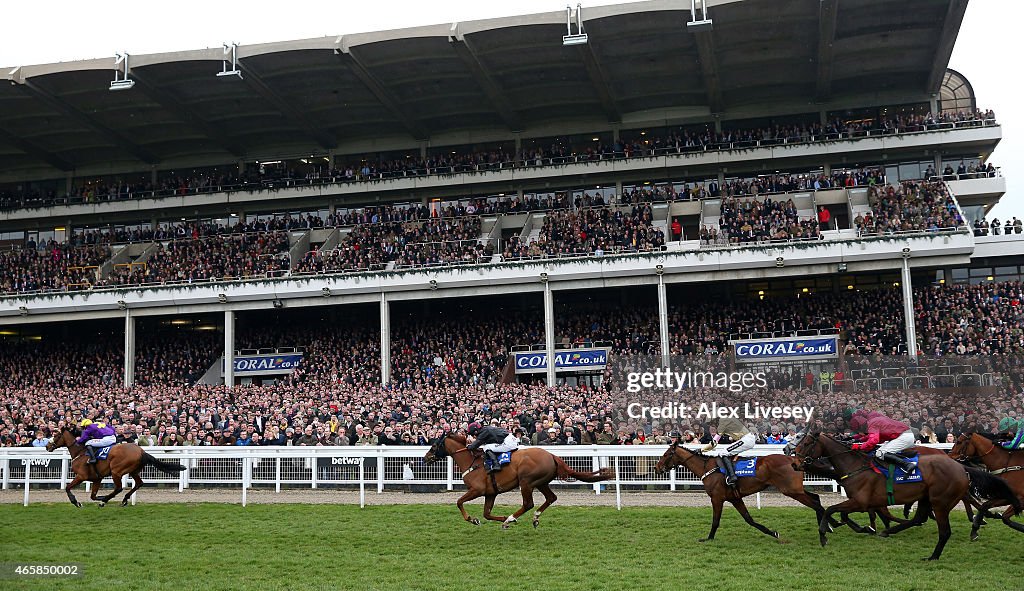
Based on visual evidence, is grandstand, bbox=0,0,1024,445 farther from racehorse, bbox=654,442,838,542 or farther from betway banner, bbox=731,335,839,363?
racehorse, bbox=654,442,838,542

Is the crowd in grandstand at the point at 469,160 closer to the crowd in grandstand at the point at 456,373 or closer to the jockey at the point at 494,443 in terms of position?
the crowd in grandstand at the point at 456,373

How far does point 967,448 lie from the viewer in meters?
11.0

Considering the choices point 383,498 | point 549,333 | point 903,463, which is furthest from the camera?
point 549,333

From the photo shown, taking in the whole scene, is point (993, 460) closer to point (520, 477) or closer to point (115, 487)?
point (520, 477)

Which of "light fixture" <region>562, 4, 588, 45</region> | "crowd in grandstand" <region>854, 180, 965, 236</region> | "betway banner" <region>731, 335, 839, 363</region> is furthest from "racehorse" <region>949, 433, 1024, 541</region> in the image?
"light fixture" <region>562, 4, 588, 45</region>

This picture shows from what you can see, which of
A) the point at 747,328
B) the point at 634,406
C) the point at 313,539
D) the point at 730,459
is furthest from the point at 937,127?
the point at 313,539

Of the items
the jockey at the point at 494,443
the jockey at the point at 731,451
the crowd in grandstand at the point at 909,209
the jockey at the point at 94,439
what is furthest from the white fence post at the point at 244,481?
the crowd in grandstand at the point at 909,209

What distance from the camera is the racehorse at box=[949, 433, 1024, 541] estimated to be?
10.2 meters

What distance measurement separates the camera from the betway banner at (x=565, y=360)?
1182 inches

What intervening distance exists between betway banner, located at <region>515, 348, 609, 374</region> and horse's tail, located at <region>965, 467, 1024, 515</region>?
2008 cm

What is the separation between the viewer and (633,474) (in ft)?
48.0

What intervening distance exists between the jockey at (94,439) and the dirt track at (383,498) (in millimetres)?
1556

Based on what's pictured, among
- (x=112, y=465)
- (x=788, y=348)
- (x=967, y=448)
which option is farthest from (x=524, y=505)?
(x=788, y=348)

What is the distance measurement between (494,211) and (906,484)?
2765cm
